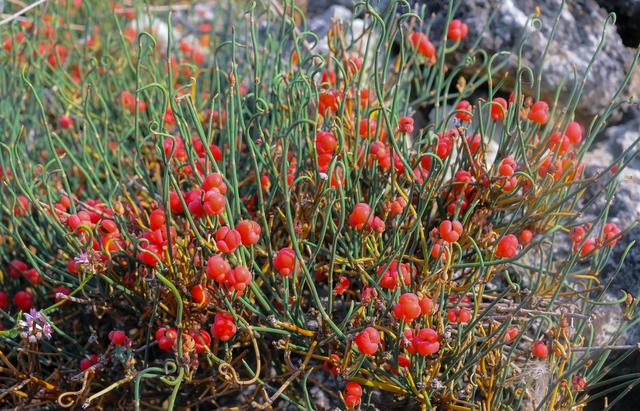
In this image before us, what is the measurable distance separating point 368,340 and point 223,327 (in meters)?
0.26

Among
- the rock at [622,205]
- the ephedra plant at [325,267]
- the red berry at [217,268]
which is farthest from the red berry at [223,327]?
the rock at [622,205]

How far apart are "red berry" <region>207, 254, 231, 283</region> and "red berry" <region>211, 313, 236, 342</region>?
0.12 m

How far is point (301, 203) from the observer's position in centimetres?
124

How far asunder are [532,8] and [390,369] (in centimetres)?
128

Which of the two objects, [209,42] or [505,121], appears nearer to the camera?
[505,121]

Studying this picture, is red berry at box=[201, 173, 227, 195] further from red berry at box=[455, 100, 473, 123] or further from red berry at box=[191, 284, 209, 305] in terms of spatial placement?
red berry at box=[455, 100, 473, 123]

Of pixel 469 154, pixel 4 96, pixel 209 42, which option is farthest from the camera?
pixel 209 42

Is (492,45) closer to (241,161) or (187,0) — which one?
(241,161)

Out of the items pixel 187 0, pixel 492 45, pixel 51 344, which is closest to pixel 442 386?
pixel 51 344

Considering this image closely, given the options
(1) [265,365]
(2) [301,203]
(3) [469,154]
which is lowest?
Answer: (1) [265,365]

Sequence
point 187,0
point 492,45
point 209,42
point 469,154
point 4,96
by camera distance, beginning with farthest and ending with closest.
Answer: point 187,0 < point 209,42 < point 492,45 < point 4,96 < point 469,154

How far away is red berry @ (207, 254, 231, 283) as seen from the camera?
3.44 ft

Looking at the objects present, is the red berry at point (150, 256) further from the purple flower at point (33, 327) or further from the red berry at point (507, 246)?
the red berry at point (507, 246)

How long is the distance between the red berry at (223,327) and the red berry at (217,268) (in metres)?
0.12
